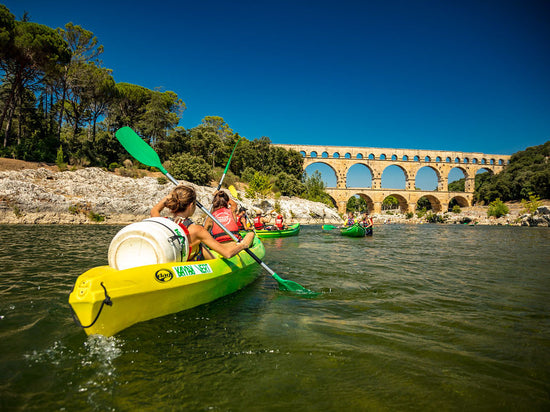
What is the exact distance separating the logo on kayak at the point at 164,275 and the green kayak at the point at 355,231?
12.5 metres

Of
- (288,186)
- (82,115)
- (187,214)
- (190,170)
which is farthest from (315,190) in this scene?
(187,214)

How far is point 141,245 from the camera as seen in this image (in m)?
2.87

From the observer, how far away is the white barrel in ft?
9.20

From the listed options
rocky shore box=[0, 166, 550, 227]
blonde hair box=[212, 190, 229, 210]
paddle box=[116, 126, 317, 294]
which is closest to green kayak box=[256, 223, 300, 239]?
rocky shore box=[0, 166, 550, 227]

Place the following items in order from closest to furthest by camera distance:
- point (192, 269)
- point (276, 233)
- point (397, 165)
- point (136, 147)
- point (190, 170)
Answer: point (192, 269) → point (136, 147) → point (276, 233) → point (190, 170) → point (397, 165)

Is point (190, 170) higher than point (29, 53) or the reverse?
the reverse

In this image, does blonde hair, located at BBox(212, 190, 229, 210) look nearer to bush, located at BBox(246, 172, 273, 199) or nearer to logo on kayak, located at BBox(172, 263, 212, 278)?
Result: logo on kayak, located at BBox(172, 263, 212, 278)

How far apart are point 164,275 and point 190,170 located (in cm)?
2356

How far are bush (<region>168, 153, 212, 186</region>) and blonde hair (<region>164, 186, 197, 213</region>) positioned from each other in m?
22.7

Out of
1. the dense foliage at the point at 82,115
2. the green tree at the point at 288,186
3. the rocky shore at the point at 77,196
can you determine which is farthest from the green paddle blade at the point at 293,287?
the green tree at the point at 288,186

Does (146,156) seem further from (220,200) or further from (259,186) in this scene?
(259,186)

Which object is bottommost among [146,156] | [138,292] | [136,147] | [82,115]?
[138,292]

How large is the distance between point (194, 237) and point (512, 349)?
336cm

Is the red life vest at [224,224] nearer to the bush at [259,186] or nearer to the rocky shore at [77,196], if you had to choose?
the rocky shore at [77,196]
